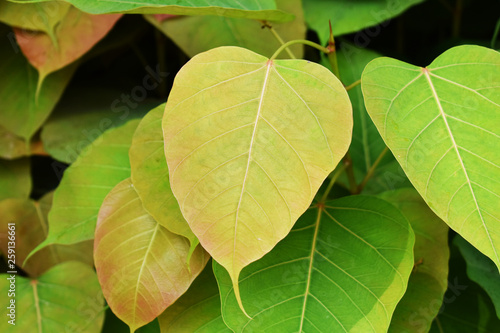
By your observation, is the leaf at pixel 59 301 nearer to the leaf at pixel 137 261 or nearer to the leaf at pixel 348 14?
the leaf at pixel 137 261

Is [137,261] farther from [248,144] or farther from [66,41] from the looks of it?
[66,41]

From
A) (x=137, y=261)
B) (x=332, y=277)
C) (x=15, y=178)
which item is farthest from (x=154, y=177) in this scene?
(x=15, y=178)

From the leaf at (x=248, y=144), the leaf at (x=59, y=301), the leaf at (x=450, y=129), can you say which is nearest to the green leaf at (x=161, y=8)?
the leaf at (x=248, y=144)

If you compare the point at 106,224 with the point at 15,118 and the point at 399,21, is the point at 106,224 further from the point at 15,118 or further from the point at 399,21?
the point at 399,21

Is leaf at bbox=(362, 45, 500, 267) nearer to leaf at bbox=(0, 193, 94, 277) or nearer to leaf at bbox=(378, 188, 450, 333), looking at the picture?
leaf at bbox=(378, 188, 450, 333)

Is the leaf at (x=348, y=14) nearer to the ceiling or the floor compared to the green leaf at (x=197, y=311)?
nearer to the ceiling

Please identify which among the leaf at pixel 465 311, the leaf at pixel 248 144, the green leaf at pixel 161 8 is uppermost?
the green leaf at pixel 161 8

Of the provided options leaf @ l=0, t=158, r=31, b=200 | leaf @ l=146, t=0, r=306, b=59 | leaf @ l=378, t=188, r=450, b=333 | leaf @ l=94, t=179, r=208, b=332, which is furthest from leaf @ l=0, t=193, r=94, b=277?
leaf @ l=378, t=188, r=450, b=333
